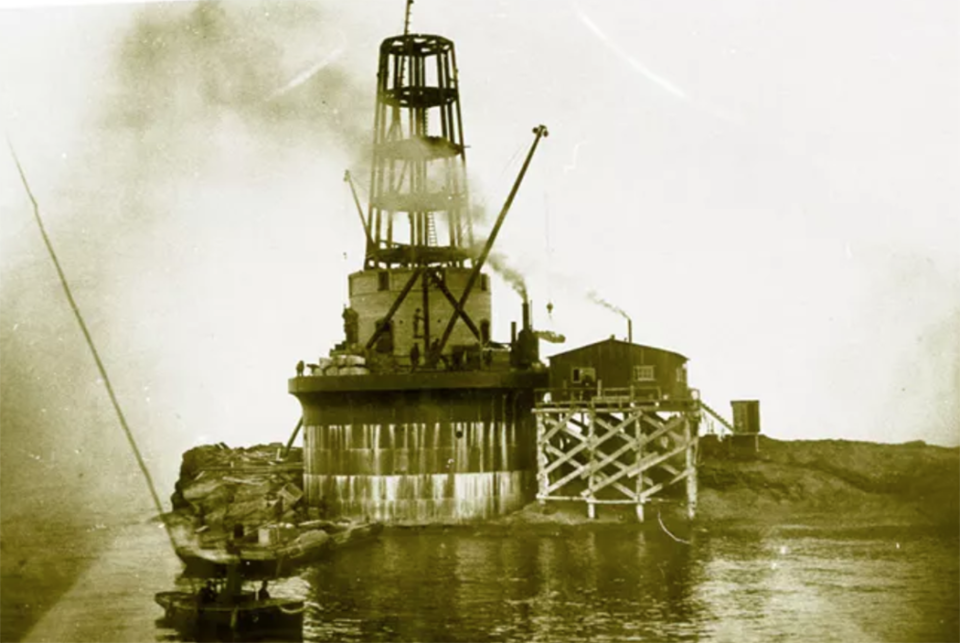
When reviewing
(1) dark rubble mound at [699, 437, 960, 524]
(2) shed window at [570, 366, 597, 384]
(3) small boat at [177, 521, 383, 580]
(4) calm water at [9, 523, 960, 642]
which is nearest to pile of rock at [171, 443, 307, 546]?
(3) small boat at [177, 521, 383, 580]

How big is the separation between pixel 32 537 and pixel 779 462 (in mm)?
37410

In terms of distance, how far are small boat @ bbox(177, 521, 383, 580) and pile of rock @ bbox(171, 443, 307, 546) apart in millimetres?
1974

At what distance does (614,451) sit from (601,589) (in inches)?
763

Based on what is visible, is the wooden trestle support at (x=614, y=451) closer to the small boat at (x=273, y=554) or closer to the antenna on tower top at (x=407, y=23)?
the small boat at (x=273, y=554)

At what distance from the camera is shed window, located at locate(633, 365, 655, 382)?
166 ft

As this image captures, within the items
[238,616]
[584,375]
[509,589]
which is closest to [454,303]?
[584,375]

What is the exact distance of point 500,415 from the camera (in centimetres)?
5019

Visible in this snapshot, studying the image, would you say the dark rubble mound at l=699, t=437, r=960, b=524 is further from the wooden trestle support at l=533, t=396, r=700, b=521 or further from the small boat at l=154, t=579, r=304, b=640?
the small boat at l=154, t=579, r=304, b=640

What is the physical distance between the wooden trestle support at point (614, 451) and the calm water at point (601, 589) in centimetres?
237

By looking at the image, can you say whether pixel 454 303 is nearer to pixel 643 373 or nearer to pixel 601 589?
pixel 643 373

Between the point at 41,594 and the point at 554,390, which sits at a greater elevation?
the point at 554,390

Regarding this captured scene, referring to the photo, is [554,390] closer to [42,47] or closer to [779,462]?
[779,462]

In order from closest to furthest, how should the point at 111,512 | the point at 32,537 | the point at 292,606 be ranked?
the point at 292,606 < the point at 32,537 < the point at 111,512

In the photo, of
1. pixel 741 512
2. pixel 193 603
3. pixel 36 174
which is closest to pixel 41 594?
pixel 193 603
